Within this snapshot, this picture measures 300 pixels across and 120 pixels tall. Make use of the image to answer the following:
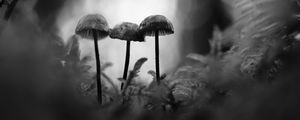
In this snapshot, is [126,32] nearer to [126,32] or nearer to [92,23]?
[126,32]

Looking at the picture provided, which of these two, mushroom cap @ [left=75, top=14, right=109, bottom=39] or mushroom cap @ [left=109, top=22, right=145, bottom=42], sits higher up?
mushroom cap @ [left=75, top=14, right=109, bottom=39]

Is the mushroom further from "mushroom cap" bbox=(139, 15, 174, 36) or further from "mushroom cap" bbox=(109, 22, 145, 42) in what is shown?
"mushroom cap" bbox=(139, 15, 174, 36)

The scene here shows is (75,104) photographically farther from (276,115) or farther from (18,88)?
(276,115)

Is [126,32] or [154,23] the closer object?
[154,23]

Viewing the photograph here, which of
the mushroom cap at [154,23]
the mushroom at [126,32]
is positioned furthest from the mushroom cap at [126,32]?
the mushroom cap at [154,23]

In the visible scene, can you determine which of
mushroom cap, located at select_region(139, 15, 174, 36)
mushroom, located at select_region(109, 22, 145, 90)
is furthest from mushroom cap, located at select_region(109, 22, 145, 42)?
mushroom cap, located at select_region(139, 15, 174, 36)

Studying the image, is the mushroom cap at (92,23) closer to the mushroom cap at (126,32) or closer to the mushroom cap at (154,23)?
the mushroom cap at (126,32)

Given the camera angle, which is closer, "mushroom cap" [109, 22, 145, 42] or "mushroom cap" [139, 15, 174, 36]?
"mushroom cap" [139, 15, 174, 36]

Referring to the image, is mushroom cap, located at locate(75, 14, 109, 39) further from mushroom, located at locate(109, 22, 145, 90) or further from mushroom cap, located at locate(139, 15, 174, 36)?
mushroom cap, located at locate(139, 15, 174, 36)

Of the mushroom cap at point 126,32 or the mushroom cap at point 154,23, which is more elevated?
the mushroom cap at point 154,23

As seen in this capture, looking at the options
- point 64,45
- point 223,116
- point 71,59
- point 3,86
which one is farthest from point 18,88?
point 64,45

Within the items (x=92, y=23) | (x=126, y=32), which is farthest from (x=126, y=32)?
(x=92, y=23)

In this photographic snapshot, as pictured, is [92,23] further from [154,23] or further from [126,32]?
[154,23]
